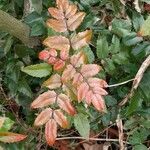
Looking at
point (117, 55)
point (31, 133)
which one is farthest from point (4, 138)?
point (117, 55)

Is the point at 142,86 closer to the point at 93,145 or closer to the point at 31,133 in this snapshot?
the point at 93,145

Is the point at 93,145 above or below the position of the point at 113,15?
below

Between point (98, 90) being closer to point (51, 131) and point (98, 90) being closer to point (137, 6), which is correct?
point (51, 131)

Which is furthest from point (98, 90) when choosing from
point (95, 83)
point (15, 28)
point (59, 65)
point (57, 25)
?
point (15, 28)

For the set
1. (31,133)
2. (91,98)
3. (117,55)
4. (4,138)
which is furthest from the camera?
(31,133)

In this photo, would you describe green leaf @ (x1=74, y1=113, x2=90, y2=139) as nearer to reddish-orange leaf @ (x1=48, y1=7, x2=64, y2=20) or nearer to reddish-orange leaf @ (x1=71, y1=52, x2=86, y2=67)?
reddish-orange leaf @ (x1=71, y1=52, x2=86, y2=67)

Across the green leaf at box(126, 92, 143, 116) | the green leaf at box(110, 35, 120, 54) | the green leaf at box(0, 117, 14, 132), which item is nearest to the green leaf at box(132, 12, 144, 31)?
the green leaf at box(110, 35, 120, 54)
